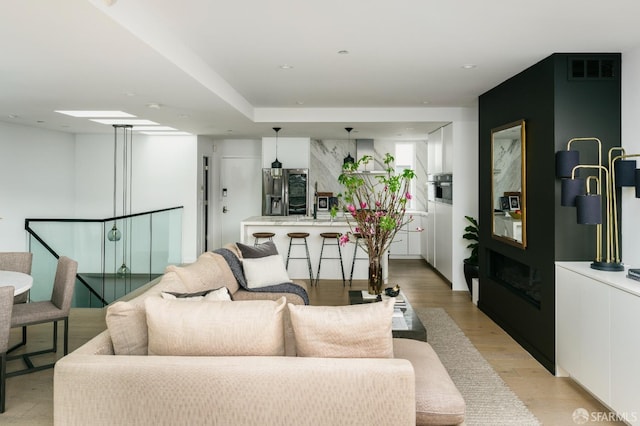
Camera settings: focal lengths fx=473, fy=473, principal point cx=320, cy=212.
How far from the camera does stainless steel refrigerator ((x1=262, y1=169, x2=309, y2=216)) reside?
28.4 feet

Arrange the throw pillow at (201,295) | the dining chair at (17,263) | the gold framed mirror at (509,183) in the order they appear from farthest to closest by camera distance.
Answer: the gold framed mirror at (509,183) → the dining chair at (17,263) → the throw pillow at (201,295)

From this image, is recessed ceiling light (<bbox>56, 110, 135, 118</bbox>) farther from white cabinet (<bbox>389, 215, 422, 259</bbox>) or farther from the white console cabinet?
white cabinet (<bbox>389, 215, 422, 259</bbox>)

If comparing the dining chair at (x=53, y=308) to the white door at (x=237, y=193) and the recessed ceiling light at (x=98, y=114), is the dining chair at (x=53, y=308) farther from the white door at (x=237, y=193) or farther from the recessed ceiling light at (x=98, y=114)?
the white door at (x=237, y=193)

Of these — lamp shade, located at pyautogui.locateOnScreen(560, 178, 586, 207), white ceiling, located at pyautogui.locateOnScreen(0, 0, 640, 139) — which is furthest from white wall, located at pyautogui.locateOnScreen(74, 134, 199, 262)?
lamp shade, located at pyautogui.locateOnScreen(560, 178, 586, 207)

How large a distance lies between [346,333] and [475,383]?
1.94 m

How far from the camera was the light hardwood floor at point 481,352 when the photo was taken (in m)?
3.05

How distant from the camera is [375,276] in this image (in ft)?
12.4

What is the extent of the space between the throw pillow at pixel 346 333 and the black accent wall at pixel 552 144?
2.35 m

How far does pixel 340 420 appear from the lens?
73.6 inches

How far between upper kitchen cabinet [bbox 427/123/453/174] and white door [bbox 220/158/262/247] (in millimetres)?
3493

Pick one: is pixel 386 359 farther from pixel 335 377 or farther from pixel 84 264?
pixel 84 264

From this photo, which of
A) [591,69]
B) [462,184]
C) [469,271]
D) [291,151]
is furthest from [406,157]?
[591,69]

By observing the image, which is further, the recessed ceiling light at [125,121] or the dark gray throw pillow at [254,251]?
the recessed ceiling light at [125,121]

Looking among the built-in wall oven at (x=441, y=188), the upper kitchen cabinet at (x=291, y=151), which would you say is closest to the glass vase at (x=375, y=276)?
the built-in wall oven at (x=441, y=188)
